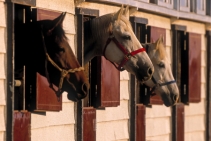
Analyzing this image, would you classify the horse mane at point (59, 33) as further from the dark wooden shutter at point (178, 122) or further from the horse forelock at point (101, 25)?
the dark wooden shutter at point (178, 122)

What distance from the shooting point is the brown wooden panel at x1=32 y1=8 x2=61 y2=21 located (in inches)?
449

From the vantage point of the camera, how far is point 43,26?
1114 cm

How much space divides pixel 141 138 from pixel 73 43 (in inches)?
122

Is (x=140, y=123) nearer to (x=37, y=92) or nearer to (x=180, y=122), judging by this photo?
(x=180, y=122)

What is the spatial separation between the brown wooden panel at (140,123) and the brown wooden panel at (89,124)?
1904 millimetres

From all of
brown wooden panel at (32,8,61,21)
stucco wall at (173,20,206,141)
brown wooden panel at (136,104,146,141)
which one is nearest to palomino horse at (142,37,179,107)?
brown wooden panel at (136,104,146,141)

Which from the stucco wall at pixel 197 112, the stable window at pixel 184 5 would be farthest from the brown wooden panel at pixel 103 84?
the stable window at pixel 184 5

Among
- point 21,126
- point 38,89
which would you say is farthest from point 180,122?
point 21,126

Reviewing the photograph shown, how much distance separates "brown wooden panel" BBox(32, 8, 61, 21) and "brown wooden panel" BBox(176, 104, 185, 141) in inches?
225

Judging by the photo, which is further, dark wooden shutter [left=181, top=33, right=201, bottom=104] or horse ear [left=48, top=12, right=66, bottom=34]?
dark wooden shutter [left=181, top=33, right=201, bottom=104]

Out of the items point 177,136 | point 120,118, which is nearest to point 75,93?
point 120,118

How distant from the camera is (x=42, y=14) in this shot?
11523 millimetres

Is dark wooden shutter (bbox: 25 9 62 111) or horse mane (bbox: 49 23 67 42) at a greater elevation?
horse mane (bbox: 49 23 67 42)

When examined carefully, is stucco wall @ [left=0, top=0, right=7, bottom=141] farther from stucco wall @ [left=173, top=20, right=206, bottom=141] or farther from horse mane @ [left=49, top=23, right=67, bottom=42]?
stucco wall @ [left=173, top=20, right=206, bottom=141]
